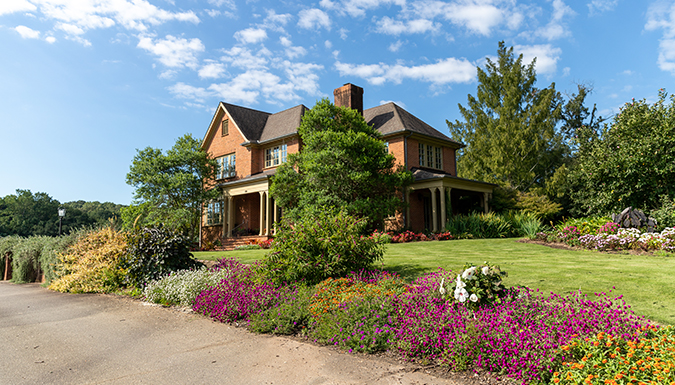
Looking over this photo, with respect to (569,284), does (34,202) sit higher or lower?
higher

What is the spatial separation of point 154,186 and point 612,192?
24.1 meters

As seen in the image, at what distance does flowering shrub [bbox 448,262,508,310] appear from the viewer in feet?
15.6

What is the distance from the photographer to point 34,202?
5384 cm

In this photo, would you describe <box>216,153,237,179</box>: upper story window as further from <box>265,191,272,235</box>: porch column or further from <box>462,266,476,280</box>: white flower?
<box>462,266,476,280</box>: white flower

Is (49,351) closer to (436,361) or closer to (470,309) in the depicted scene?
(436,361)

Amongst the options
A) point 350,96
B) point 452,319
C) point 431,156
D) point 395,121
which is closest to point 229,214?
point 350,96

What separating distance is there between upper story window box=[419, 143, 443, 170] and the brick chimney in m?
4.28

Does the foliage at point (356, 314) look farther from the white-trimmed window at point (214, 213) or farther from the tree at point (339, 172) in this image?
the white-trimmed window at point (214, 213)

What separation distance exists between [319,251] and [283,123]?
64.7 feet

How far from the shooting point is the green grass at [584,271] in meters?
5.59

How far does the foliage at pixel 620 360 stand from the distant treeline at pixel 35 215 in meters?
51.6

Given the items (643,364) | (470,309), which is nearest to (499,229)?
(470,309)

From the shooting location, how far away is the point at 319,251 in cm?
711

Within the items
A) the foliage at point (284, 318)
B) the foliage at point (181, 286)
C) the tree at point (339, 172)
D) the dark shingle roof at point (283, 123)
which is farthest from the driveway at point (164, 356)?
the dark shingle roof at point (283, 123)
